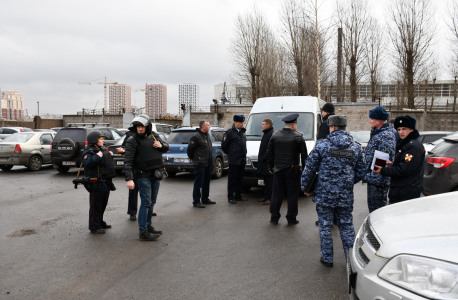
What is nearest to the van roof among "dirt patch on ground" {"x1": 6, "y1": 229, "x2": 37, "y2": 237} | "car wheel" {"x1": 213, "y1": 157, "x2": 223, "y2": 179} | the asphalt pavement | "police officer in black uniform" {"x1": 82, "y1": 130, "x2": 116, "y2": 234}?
"car wheel" {"x1": 213, "y1": 157, "x2": 223, "y2": 179}

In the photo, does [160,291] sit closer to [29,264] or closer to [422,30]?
[29,264]

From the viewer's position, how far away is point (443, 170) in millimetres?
6129

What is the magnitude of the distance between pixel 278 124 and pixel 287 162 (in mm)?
3476

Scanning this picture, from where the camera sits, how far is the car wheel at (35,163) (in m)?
13.9

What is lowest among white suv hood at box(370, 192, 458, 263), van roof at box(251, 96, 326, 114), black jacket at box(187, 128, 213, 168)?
white suv hood at box(370, 192, 458, 263)

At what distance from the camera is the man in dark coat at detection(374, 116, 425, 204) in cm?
431

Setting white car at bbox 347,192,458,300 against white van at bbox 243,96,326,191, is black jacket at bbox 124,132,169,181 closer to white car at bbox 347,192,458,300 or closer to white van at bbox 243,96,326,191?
white car at bbox 347,192,458,300

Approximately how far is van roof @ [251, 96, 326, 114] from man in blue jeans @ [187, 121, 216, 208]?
2794 millimetres

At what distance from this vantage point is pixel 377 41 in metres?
34.0

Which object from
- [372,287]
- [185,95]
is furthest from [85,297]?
[185,95]

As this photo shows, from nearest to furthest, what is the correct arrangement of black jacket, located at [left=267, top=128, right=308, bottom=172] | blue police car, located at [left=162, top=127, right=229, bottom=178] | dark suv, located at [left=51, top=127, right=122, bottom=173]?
black jacket, located at [left=267, top=128, right=308, bottom=172] → blue police car, located at [left=162, top=127, right=229, bottom=178] → dark suv, located at [left=51, top=127, right=122, bottom=173]

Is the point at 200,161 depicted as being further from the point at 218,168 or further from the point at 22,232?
the point at 218,168

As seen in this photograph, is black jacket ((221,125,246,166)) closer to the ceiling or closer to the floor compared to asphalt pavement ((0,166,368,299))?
closer to the ceiling

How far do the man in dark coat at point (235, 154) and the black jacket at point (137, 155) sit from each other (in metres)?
2.76
